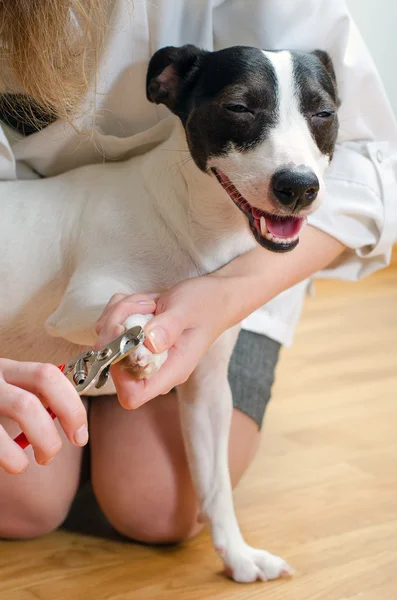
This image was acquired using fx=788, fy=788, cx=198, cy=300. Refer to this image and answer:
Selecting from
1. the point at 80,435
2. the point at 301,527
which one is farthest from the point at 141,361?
the point at 301,527

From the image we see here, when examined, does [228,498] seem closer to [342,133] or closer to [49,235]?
[49,235]

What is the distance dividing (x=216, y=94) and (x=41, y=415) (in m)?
0.56

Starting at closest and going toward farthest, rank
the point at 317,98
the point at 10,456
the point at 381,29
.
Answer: the point at 10,456, the point at 317,98, the point at 381,29

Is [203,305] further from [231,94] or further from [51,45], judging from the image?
[51,45]

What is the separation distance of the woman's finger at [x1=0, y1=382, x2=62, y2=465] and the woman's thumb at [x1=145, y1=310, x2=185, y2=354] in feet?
0.50

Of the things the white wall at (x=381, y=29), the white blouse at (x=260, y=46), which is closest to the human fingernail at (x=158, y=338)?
the white blouse at (x=260, y=46)

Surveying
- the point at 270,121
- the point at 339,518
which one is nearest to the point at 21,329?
the point at 270,121

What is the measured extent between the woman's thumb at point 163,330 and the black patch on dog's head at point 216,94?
261 millimetres

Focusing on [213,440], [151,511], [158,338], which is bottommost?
[151,511]

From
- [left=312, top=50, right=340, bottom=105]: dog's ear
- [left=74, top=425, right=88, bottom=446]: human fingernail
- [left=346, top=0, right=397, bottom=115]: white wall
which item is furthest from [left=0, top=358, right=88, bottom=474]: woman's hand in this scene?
[left=346, top=0, right=397, bottom=115]: white wall

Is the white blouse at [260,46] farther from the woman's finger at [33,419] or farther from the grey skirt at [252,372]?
the woman's finger at [33,419]

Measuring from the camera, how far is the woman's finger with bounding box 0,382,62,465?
604 mm

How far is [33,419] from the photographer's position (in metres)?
0.61

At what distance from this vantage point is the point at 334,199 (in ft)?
4.12
